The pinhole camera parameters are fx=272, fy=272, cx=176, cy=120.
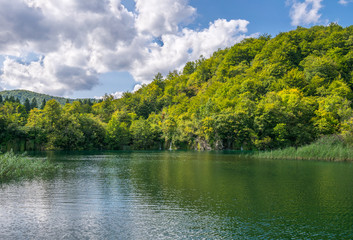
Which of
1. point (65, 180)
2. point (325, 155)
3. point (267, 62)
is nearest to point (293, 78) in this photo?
point (267, 62)

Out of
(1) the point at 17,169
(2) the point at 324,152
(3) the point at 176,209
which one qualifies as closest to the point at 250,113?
(2) the point at 324,152

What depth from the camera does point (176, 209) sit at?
45.4 feet

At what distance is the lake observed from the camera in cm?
1055

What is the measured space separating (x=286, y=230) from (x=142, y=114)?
124 m

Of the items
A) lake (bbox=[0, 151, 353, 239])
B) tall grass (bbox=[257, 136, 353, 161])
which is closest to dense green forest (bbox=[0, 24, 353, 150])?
tall grass (bbox=[257, 136, 353, 161])

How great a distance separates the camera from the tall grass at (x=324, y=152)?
3766 cm

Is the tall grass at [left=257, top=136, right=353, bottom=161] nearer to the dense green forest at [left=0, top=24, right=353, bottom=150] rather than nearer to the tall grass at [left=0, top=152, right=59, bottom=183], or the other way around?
the dense green forest at [left=0, top=24, right=353, bottom=150]

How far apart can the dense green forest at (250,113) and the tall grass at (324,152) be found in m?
2.41

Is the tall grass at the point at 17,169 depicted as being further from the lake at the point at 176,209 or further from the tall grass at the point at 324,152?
the tall grass at the point at 324,152

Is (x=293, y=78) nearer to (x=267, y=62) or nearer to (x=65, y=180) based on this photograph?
(x=267, y=62)

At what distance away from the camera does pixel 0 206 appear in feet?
45.7

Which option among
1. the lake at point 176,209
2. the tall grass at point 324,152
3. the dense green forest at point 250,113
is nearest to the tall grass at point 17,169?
the lake at point 176,209

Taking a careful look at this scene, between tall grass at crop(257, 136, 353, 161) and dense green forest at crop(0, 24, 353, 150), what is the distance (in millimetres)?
2413

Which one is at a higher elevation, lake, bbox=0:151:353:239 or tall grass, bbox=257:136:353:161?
tall grass, bbox=257:136:353:161
